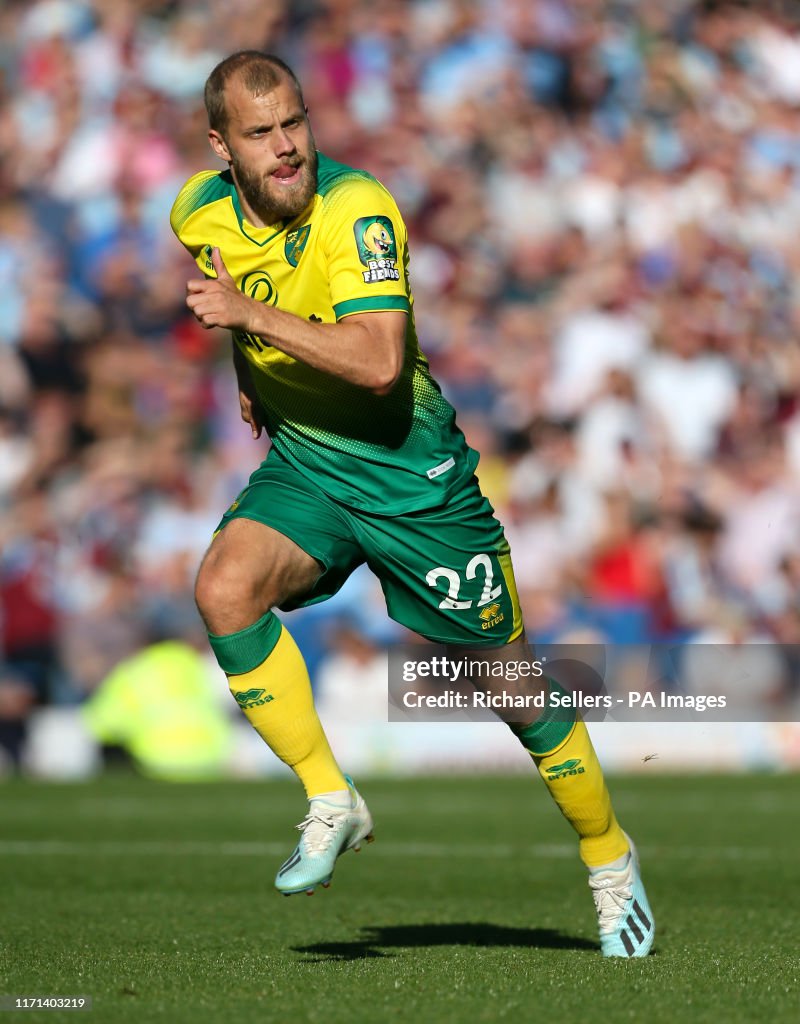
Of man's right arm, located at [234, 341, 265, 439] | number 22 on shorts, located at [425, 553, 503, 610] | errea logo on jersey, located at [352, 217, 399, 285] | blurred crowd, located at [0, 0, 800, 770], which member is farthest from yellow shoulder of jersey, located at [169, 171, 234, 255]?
blurred crowd, located at [0, 0, 800, 770]

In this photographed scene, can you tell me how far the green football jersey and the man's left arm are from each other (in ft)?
0.45

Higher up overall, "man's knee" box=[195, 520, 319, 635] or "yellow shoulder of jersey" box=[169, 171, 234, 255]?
"yellow shoulder of jersey" box=[169, 171, 234, 255]

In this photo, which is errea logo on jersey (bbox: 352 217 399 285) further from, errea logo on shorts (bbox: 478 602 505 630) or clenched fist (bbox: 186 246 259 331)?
errea logo on shorts (bbox: 478 602 505 630)

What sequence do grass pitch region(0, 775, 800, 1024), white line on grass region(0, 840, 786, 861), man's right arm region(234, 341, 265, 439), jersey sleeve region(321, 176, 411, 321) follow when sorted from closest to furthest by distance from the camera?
grass pitch region(0, 775, 800, 1024)
jersey sleeve region(321, 176, 411, 321)
man's right arm region(234, 341, 265, 439)
white line on grass region(0, 840, 786, 861)

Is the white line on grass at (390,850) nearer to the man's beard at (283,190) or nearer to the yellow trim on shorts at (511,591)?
the yellow trim on shorts at (511,591)

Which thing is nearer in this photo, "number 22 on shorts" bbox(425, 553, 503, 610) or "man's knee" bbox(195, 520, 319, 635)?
"man's knee" bbox(195, 520, 319, 635)

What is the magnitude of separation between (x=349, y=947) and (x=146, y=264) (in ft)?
30.1

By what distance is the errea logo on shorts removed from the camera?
15.6 feet

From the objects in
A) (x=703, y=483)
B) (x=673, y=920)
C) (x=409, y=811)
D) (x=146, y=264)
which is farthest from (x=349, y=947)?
(x=146, y=264)

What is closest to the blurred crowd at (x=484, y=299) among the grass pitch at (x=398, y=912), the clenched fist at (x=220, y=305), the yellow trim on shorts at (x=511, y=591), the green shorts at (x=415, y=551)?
the grass pitch at (x=398, y=912)

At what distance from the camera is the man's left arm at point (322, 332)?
4.21 m

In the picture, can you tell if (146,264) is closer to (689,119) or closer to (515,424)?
(515,424)

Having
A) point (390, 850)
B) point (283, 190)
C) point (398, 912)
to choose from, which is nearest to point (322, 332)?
point (283, 190)

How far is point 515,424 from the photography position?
503 inches
